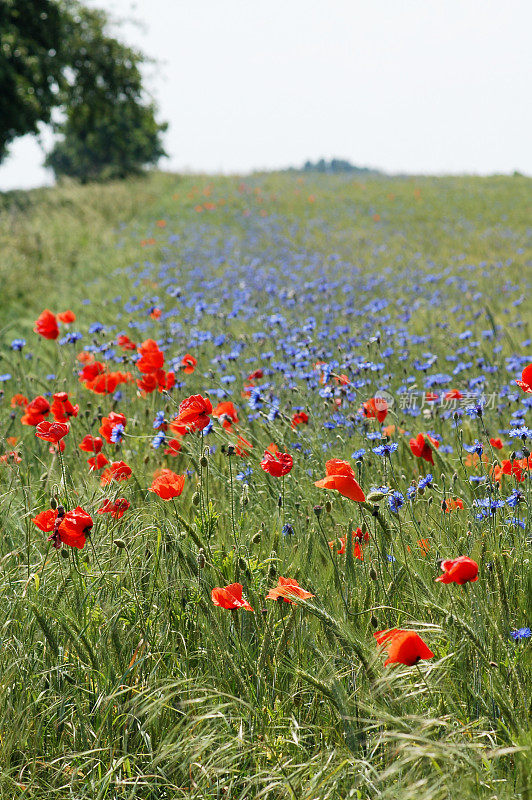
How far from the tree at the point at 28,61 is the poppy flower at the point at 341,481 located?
48.9ft

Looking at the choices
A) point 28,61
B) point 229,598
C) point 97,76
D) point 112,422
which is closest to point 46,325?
point 112,422

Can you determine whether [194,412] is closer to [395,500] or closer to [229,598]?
[229,598]

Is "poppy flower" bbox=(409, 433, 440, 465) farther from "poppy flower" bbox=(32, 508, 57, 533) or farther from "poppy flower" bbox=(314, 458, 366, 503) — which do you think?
"poppy flower" bbox=(32, 508, 57, 533)

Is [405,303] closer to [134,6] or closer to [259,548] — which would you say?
[259,548]

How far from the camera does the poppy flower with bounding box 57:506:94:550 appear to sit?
1.62 metres

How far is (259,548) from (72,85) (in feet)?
59.9

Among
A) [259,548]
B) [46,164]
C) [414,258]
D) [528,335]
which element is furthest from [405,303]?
[46,164]

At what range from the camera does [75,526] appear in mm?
1636

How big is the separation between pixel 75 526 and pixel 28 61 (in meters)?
15.1

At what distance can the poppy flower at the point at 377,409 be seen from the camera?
2506 millimetres

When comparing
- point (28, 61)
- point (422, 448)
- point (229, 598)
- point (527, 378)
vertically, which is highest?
point (28, 61)

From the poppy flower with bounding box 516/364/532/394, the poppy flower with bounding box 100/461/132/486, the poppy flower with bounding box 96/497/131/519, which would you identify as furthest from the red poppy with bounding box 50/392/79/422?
the poppy flower with bounding box 516/364/532/394

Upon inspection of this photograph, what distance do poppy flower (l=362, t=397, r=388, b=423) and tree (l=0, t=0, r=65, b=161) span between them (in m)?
14.1

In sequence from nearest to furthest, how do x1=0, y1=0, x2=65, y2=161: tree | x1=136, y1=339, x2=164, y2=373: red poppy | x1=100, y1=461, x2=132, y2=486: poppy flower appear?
x1=100, y1=461, x2=132, y2=486: poppy flower
x1=136, y1=339, x2=164, y2=373: red poppy
x1=0, y1=0, x2=65, y2=161: tree
